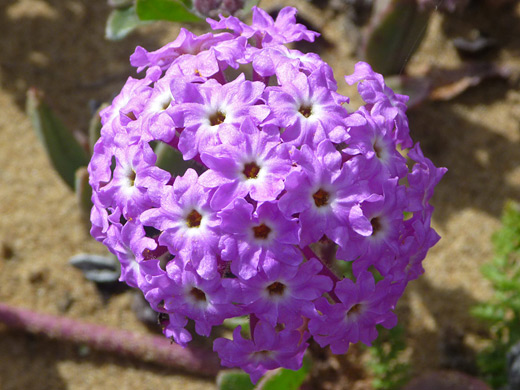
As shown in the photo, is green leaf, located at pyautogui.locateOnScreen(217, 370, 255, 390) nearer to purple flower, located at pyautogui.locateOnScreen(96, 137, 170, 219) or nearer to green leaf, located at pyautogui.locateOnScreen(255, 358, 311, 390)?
green leaf, located at pyautogui.locateOnScreen(255, 358, 311, 390)

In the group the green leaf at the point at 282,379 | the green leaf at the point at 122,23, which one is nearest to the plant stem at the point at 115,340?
the green leaf at the point at 282,379

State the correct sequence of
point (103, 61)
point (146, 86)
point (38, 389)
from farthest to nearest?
point (103, 61)
point (38, 389)
point (146, 86)

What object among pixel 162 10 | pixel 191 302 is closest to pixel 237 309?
pixel 191 302

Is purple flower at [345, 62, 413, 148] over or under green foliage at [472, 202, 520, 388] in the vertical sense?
over

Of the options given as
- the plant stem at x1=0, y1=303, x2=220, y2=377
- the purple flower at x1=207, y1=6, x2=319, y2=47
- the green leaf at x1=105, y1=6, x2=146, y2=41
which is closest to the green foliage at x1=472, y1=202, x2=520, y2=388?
the plant stem at x1=0, y1=303, x2=220, y2=377

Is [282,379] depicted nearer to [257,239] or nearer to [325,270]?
[325,270]

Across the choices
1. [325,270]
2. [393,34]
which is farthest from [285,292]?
[393,34]

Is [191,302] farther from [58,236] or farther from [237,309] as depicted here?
[58,236]
